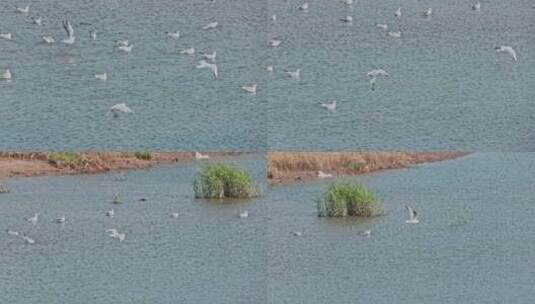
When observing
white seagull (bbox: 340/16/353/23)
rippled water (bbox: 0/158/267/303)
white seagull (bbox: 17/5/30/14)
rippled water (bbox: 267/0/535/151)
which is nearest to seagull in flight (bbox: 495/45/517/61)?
rippled water (bbox: 267/0/535/151)

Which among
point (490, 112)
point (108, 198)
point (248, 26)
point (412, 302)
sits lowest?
point (412, 302)

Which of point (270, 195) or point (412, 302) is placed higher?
point (270, 195)

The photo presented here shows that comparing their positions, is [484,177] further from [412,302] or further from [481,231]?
[412,302]

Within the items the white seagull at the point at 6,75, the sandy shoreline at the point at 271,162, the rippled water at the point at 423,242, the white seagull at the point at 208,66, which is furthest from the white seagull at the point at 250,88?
the white seagull at the point at 6,75

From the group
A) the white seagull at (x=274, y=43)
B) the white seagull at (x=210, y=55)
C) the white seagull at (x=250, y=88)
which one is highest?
the white seagull at (x=274, y=43)

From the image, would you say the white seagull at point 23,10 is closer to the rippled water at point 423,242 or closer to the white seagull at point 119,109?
the white seagull at point 119,109

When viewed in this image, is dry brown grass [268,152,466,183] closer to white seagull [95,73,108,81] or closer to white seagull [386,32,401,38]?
white seagull [386,32,401,38]

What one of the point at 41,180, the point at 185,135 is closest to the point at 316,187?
the point at 185,135
